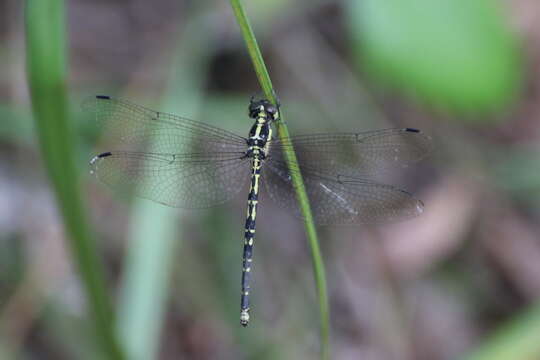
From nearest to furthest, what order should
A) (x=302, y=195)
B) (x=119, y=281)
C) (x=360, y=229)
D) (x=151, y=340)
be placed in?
1. (x=302, y=195)
2. (x=151, y=340)
3. (x=119, y=281)
4. (x=360, y=229)

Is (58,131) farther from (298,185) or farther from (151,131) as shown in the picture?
(151,131)

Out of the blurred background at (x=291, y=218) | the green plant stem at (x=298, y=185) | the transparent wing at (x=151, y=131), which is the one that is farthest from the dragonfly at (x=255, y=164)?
the green plant stem at (x=298, y=185)

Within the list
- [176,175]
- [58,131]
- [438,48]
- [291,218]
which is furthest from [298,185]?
[291,218]

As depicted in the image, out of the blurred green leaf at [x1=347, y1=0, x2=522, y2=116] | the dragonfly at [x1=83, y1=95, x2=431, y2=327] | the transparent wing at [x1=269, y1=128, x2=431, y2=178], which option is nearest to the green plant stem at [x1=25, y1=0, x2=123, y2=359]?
the dragonfly at [x1=83, y1=95, x2=431, y2=327]

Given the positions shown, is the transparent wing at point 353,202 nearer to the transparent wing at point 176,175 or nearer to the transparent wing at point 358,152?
the transparent wing at point 358,152

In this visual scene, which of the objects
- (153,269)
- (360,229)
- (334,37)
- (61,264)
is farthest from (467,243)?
(61,264)

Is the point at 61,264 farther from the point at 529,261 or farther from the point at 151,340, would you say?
the point at 529,261
